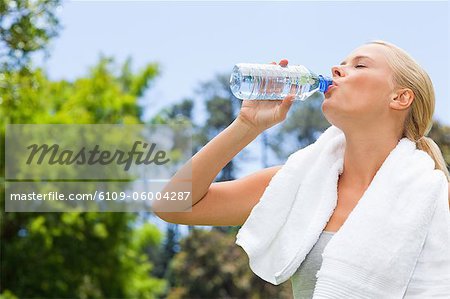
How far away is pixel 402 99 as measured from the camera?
1911 mm

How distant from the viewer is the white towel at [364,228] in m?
1.74

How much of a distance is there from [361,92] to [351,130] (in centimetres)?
9

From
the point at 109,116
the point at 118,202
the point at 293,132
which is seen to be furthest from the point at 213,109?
the point at 118,202

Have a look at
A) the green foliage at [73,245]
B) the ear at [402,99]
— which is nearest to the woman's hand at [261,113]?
the ear at [402,99]

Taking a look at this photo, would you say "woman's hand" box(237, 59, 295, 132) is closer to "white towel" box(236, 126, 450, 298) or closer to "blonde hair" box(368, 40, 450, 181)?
"white towel" box(236, 126, 450, 298)

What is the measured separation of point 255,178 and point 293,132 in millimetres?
18534

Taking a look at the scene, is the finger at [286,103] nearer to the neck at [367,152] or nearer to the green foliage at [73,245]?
the neck at [367,152]

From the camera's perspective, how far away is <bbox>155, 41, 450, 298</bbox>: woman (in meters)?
1.88

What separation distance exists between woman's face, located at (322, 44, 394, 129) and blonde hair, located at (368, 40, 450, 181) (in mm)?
22

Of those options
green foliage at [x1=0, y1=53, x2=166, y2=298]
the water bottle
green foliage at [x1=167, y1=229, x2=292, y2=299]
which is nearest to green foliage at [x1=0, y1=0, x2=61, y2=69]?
the water bottle

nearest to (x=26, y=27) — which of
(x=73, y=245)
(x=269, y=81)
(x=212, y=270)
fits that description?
(x=269, y=81)

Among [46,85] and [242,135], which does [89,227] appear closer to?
[46,85]

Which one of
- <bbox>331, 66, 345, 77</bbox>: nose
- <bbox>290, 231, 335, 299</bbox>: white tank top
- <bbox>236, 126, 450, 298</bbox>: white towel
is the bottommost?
<bbox>290, 231, 335, 299</bbox>: white tank top

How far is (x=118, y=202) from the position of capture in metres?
15.5
